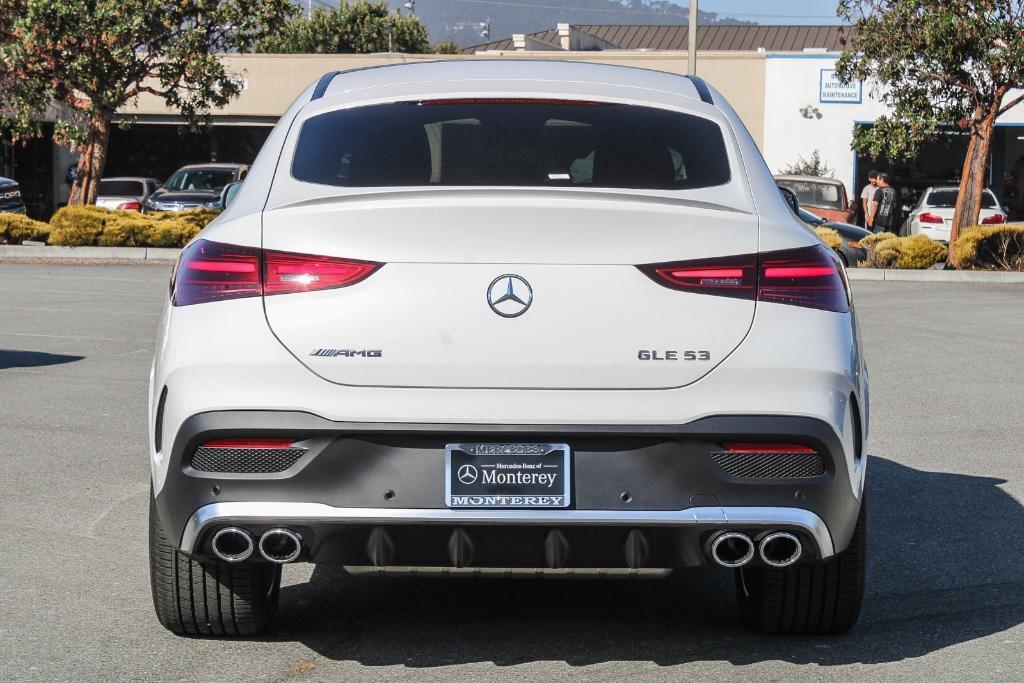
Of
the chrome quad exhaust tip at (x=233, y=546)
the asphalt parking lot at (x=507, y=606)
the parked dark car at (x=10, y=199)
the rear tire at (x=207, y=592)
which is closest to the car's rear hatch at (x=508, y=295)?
the chrome quad exhaust tip at (x=233, y=546)

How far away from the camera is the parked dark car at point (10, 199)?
3062 centimetres

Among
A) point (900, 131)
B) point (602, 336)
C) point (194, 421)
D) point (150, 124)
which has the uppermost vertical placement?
point (602, 336)

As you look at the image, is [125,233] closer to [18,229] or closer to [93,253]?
[93,253]

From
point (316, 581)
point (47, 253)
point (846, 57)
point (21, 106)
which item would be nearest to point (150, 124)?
point (21, 106)

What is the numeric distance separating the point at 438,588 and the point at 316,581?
427 mm

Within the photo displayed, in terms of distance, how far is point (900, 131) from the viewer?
25.8 metres

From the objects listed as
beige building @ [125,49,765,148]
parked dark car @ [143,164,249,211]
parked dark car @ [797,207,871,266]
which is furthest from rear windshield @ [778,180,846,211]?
beige building @ [125,49,765,148]

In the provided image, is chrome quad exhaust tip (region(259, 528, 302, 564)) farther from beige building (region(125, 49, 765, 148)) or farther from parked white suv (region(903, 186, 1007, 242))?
beige building (region(125, 49, 765, 148))

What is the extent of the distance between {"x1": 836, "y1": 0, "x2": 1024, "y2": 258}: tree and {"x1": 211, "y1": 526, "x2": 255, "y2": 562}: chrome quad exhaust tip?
2223cm

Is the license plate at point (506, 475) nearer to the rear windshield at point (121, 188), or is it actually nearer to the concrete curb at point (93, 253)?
the concrete curb at point (93, 253)

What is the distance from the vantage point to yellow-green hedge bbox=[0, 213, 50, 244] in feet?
85.8

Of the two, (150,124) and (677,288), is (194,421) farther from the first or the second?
(150,124)

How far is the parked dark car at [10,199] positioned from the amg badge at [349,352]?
28.4 m

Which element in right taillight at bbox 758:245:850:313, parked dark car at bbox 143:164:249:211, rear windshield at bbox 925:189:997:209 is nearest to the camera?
right taillight at bbox 758:245:850:313
